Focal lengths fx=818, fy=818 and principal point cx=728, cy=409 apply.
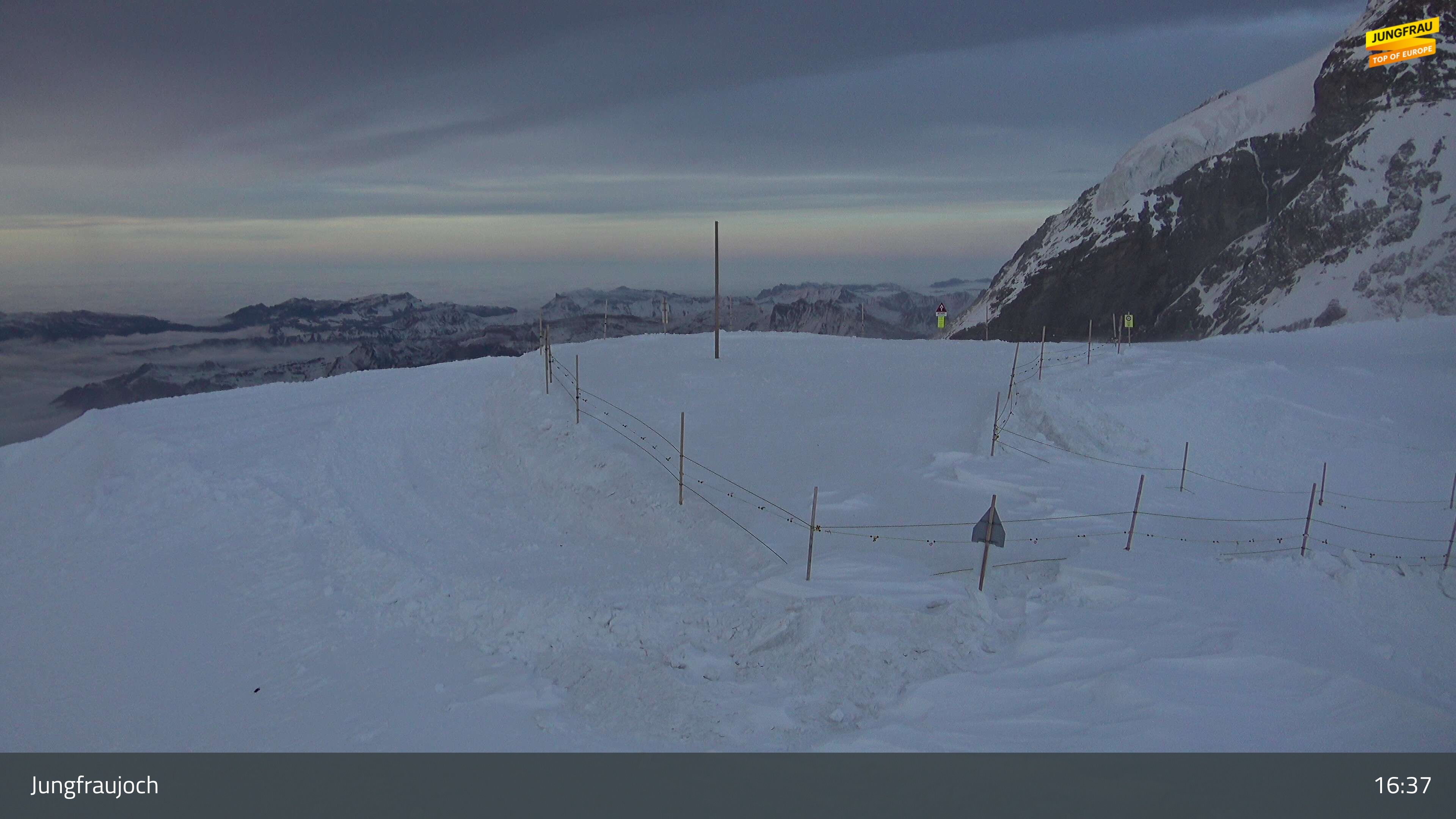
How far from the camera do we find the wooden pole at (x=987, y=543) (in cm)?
1157

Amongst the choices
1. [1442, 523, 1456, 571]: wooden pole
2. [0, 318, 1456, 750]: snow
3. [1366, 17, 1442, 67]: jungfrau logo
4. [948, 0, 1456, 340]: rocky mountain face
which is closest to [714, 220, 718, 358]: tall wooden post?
[0, 318, 1456, 750]: snow

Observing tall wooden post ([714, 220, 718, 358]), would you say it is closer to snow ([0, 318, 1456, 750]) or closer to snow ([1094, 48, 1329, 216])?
snow ([0, 318, 1456, 750])

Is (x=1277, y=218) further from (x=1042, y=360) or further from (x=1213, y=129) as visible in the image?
(x=1042, y=360)

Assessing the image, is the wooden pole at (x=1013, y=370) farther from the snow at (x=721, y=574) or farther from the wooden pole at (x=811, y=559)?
the wooden pole at (x=811, y=559)

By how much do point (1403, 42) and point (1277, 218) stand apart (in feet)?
72.5
